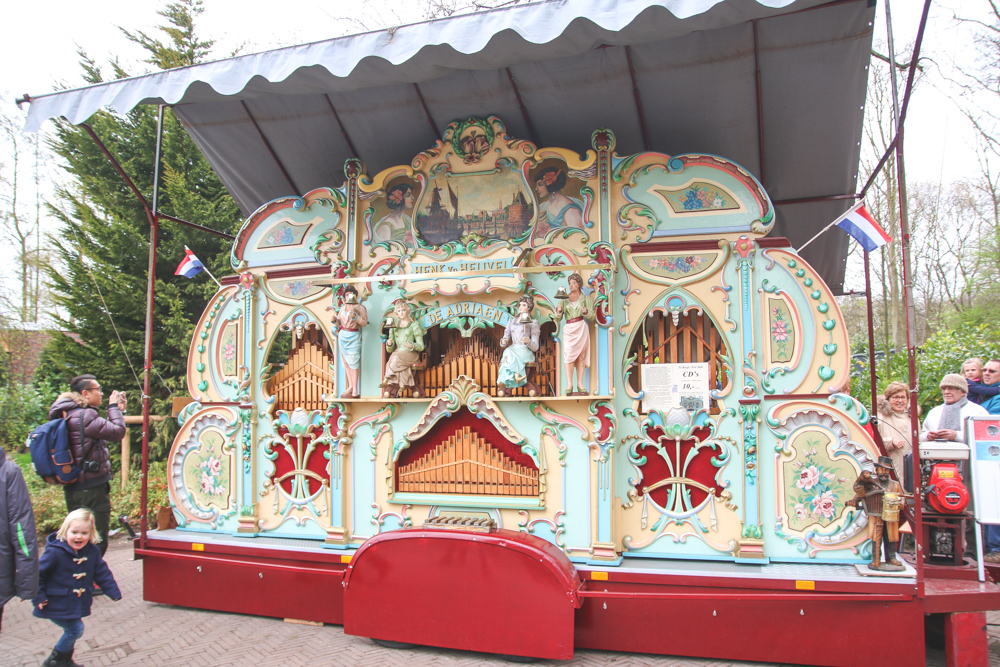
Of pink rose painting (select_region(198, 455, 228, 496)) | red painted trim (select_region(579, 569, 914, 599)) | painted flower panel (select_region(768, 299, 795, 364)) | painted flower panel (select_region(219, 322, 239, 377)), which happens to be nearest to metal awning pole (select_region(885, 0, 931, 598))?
red painted trim (select_region(579, 569, 914, 599))

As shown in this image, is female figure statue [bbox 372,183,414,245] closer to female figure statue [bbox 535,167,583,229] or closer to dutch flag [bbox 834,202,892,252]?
female figure statue [bbox 535,167,583,229]

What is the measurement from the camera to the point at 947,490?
14.8ft

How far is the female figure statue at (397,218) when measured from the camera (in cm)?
606

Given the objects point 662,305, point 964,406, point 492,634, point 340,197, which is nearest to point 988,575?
point 964,406

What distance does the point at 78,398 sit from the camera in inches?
226

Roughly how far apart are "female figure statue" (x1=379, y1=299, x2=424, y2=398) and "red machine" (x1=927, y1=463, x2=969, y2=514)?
157 inches

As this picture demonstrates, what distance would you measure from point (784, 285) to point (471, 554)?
323 cm

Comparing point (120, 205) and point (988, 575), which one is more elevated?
point (120, 205)

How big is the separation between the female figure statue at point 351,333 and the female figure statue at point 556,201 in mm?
1870

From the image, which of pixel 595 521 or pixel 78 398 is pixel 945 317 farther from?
pixel 78 398

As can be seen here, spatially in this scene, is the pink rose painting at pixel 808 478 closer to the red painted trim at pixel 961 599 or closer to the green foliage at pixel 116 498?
the red painted trim at pixel 961 599

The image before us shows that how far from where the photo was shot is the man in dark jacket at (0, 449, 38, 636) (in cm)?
387

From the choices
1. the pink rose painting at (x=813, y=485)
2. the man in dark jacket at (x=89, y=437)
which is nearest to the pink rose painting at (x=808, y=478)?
the pink rose painting at (x=813, y=485)

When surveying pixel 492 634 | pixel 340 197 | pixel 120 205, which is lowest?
pixel 492 634
